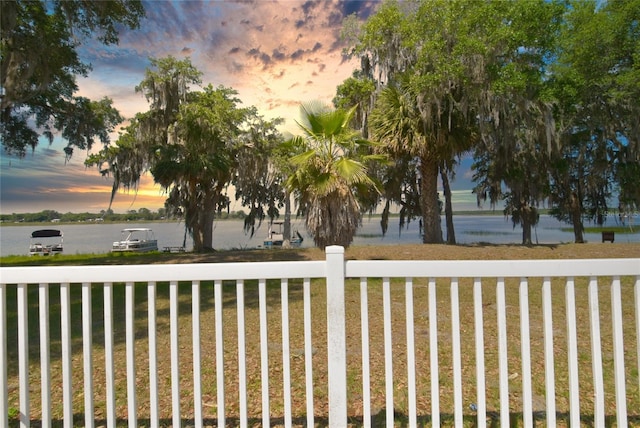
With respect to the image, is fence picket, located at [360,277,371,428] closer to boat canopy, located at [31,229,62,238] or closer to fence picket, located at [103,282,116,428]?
fence picket, located at [103,282,116,428]

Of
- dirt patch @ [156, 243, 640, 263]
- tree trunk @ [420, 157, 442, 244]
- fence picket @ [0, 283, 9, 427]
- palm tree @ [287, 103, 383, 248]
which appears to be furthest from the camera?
tree trunk @ [420, 157, 442, 244]

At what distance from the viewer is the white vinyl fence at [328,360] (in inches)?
78.0

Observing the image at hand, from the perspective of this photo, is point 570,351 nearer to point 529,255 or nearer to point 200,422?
point 200,422

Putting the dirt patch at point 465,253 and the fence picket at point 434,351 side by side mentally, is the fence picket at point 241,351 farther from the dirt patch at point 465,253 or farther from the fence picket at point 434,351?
the dirt patch at point 465,253

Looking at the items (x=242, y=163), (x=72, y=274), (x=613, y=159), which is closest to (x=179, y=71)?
(x=242, y=163)

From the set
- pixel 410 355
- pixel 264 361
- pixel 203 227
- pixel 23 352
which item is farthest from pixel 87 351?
pixel 203 227

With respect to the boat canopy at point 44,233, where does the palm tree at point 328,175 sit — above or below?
above

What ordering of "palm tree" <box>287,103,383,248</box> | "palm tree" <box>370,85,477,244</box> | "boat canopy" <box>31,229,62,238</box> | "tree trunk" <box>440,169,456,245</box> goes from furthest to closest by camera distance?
"boat canopy" <box>31,229,62,238</box> < "tree trunk" <box>440,169,456,245</box> < "palm tree" <box>370,85,477,244</box> < "palm tree" <box>287,103,383,248</box>

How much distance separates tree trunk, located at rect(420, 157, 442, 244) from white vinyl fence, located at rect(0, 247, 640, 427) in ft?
24.5

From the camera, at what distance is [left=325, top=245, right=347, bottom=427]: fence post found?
6.49 feet

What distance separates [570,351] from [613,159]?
52.0 ft

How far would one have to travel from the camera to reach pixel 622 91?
10062 millimetres

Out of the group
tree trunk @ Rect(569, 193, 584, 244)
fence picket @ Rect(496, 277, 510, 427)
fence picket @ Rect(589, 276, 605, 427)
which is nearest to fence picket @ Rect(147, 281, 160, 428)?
fence picket @ Rect(496, 277, 510, 427)

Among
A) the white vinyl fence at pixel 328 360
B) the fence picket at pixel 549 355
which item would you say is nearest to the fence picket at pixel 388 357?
the white vinyl fence at pixel 328 360
